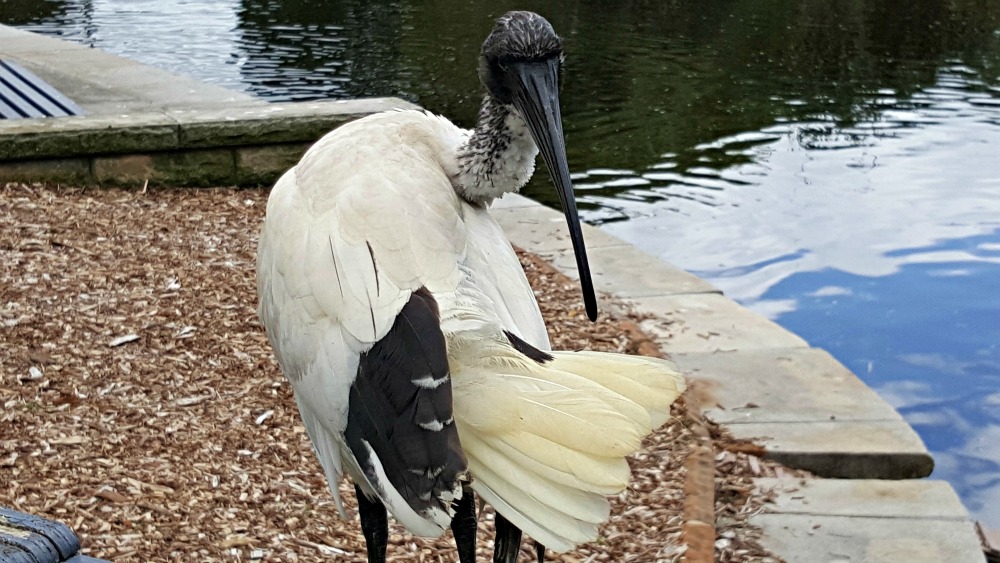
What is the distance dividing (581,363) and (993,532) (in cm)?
242

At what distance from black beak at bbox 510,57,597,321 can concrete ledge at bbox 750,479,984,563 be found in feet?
4.20

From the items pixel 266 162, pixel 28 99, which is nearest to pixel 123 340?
pixel 266 162

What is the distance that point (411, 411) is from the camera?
2328 millimetres

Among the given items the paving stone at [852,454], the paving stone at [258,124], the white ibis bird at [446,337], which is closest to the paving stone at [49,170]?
the paving stone at [258,124]

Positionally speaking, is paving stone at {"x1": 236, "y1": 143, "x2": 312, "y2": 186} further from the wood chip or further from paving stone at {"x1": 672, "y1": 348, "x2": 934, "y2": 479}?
paving stone at {"x1": 672, "y1": 348, "x2": 934, "y2": 479}

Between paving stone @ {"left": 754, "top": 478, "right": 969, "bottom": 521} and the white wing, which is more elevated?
the white wing

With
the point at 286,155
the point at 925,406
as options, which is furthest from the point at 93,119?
the point at 925,406

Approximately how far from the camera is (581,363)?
8.15 feet

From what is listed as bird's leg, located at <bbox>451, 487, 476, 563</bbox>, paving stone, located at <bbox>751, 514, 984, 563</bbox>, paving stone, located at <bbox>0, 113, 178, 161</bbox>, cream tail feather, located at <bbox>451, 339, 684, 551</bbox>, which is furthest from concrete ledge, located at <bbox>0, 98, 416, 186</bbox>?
cream tail feather, located at <bbox>451, 339, 684, 551</bbox>

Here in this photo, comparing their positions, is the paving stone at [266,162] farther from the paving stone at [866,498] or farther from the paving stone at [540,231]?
the paving stone at [866,498]

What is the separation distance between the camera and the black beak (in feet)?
9.12

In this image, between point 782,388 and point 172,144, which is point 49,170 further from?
point 782,388

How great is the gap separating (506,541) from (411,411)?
0.73m

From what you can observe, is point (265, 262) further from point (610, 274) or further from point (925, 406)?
point (925, 406)
